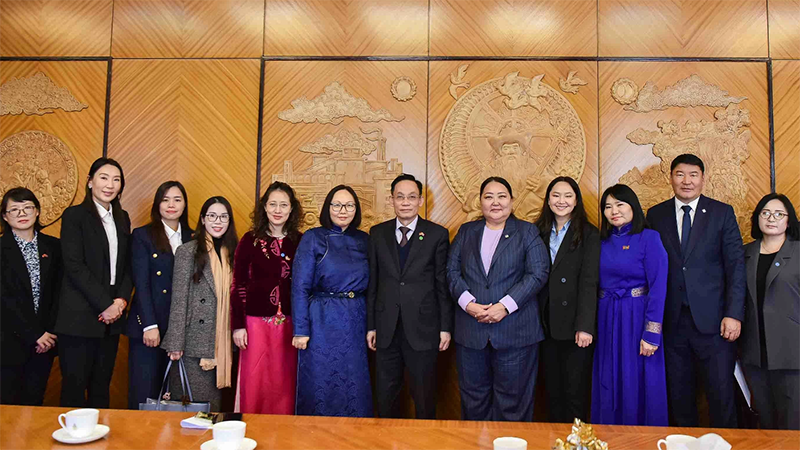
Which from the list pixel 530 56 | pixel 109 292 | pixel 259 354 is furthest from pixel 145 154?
pixel 530 56

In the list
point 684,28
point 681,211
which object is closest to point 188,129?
point 681,211

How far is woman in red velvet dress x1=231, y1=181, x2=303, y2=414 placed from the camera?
11.0 feet

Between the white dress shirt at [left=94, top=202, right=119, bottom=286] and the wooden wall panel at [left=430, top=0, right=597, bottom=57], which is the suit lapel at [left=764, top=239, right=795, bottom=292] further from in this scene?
the white dress shirt at [left=94, top=202, right=119, bottom=286]

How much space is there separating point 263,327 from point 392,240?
3.06ft

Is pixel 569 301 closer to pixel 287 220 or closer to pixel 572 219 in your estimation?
pixel 572 219

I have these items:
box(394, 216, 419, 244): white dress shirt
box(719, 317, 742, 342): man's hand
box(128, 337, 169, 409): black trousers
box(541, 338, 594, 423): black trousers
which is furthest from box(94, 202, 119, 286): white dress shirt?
box(719, 317, 742, 342): man's hand

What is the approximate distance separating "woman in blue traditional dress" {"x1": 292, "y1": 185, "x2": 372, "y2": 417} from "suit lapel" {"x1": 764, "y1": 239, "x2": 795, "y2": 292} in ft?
7.61

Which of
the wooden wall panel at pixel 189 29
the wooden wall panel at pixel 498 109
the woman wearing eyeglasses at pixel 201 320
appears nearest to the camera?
the woman wearing eyeglasses at pixel 201 320

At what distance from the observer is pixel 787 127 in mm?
4137

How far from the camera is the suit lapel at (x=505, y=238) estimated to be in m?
3.27

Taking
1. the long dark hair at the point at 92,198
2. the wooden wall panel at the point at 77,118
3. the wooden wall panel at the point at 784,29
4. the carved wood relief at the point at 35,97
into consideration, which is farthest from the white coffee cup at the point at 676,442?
the carved wood relief at the point at 35,97

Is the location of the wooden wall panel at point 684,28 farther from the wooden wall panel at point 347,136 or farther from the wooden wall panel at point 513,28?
the wooden wall panel at point 347,136

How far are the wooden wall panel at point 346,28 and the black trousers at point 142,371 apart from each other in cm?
238

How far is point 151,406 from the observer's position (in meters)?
2.42
